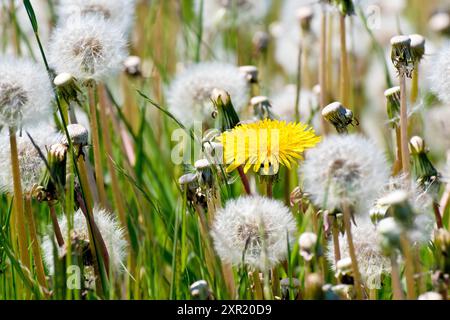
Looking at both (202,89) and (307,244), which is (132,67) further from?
(307,244)

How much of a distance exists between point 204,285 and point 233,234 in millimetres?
155

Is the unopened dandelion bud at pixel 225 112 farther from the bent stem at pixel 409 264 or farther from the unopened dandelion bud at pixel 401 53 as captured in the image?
the bent stem at pixel 409 264

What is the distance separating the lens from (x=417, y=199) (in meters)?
1.34

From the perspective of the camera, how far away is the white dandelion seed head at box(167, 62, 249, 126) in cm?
180

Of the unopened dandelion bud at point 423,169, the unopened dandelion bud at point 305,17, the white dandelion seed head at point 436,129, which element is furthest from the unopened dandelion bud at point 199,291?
the unopened dandelion bud at point 305,17

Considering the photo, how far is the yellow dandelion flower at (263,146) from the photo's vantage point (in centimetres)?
135

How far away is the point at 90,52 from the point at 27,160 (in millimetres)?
245

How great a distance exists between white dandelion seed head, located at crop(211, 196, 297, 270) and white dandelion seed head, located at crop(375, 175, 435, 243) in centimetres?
16

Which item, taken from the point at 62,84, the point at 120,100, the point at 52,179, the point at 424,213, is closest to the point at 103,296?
the point at 52,179

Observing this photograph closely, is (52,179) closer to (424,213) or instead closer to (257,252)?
(257,252)

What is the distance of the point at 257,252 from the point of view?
132 cm

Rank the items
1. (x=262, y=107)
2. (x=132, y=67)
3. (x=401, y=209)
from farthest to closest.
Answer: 1. (x=132, y=67)
2. (x=262, y=107)
3. (x=401, y=209)

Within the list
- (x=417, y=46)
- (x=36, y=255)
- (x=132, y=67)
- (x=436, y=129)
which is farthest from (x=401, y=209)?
(x=436, y=129)
